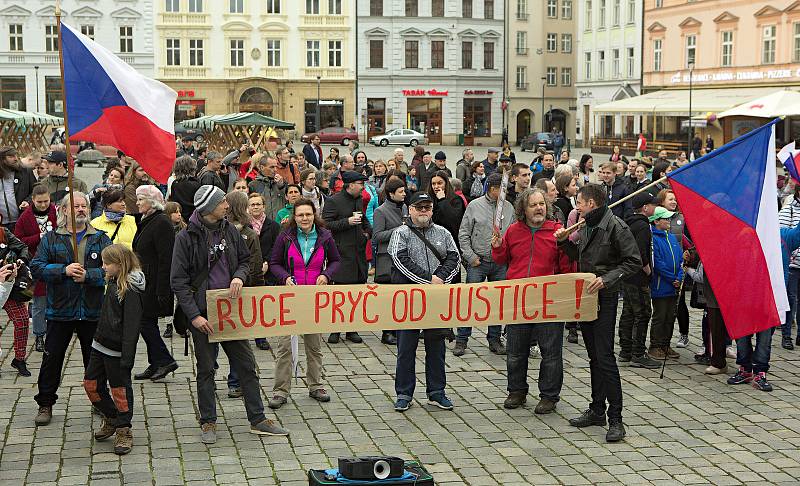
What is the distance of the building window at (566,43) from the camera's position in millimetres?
77688

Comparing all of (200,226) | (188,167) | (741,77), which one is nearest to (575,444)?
(200,226)

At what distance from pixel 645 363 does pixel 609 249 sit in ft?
8.92

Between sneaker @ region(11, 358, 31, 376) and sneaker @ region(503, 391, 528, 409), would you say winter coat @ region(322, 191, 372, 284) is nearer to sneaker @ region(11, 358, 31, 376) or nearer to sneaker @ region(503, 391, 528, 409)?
sneaker @ region(503, 391, 528, 409)

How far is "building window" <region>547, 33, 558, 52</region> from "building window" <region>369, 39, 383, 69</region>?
1220cm

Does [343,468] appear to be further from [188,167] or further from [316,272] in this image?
[188,167]

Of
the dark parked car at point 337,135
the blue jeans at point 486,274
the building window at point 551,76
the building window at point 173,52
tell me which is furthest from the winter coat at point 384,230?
the building window at point 551,76

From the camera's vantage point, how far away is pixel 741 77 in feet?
178

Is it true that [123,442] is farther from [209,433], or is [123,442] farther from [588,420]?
[588,420]

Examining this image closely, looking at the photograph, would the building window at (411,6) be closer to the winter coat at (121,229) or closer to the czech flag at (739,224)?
the winter coat at (121,229)

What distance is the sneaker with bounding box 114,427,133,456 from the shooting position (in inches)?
322

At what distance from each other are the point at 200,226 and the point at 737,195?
175 inches

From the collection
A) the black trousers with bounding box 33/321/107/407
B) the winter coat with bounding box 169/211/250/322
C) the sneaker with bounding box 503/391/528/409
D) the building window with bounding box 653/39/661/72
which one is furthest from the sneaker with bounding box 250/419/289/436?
the building window with bounding box 653/39/661/72

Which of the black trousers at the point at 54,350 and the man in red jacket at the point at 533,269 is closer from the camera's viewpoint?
the black trousers at the point at 54,350

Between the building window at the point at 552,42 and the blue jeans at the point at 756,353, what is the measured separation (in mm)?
67934
